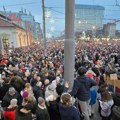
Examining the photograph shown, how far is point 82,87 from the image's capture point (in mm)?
6398

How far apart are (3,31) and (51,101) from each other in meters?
44.1

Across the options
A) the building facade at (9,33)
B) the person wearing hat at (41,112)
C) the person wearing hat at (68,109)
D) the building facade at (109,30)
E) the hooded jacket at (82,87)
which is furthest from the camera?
the building facade at (109,30)

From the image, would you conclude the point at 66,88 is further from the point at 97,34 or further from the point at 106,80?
the point at 97,34

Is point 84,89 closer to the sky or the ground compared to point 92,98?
closer to the sky

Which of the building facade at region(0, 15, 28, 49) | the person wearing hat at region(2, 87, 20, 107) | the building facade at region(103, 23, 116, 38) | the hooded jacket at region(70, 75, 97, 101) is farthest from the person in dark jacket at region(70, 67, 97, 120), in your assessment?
the building facade at region(103, 23, 116, 38)

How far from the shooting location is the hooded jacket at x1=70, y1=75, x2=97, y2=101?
631 centimetres

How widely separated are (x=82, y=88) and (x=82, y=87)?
3 centimetres

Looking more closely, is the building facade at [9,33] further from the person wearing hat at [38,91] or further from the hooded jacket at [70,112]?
the hooded jacket at [70,112]

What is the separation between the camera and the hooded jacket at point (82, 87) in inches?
249

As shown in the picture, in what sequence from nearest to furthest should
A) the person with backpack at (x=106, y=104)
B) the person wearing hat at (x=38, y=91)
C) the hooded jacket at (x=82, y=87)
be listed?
the hooded jacket at (x=82, y=87), the person with backpack at (x=106, y=104), the person wearing hat at (x=38, y=91)

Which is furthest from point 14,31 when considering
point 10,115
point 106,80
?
point 10,115

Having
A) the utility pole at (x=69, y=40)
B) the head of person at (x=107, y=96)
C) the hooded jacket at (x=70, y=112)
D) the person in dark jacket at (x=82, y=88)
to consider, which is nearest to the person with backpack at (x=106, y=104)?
the head of person at (x=107, y=96)

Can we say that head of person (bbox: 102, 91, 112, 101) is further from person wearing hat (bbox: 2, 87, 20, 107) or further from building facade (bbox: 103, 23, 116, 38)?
building facade (bbox: 103, 23, 116, 38)

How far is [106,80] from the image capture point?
972 centimetres
